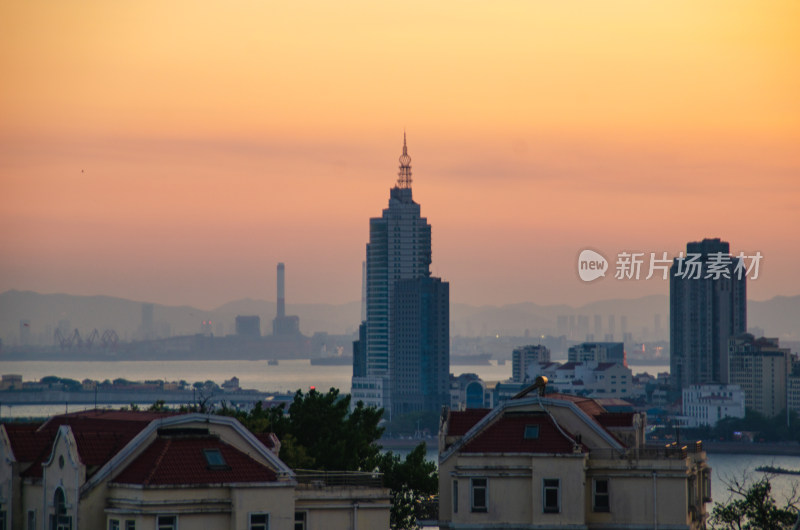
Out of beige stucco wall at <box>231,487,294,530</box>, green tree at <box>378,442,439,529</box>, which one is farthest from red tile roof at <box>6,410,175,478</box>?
green tree at <box>378,442,439,529</box>

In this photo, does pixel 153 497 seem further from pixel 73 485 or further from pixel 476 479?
pixel 476 479

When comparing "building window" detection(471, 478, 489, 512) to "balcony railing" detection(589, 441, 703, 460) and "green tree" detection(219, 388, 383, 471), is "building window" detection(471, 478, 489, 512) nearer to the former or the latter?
"balcony railing" detection(589, 441, 703, 460)

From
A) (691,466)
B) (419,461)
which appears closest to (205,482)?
(691,466)

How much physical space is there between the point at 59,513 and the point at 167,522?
2.01 metres

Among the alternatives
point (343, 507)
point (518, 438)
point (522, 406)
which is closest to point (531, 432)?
point (518, 438)

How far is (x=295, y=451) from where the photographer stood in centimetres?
3253

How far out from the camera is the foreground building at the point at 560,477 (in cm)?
2678

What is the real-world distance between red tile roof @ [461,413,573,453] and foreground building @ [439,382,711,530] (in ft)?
0.06

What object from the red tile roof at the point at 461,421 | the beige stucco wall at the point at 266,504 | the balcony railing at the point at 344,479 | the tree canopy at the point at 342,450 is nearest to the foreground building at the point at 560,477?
the red tile roof at the point at 461,421

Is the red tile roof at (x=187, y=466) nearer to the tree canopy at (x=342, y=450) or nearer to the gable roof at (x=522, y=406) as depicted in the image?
the gable roof at (x=522, y=406)

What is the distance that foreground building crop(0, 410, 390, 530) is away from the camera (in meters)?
23.2

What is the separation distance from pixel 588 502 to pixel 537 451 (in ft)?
4.35

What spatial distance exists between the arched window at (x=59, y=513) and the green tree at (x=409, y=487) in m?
11.0

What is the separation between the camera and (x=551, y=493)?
88.1ft
